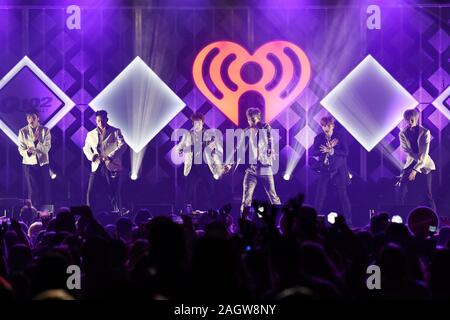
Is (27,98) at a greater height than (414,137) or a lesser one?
greater

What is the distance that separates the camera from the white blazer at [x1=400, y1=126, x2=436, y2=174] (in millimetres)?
14078

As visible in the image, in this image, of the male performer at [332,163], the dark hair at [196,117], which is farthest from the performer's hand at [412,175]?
the dark hair at [196,117]

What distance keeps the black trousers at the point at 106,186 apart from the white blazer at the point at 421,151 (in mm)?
5601

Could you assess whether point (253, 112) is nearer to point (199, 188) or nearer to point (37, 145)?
point (199, 188)

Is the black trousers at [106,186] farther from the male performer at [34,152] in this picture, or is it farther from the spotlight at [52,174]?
the spotlight at [52,174]

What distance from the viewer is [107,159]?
14711mm

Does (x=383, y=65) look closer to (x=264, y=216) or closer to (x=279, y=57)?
(x=279, y=57)

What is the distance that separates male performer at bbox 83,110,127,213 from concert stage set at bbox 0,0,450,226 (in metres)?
1.08

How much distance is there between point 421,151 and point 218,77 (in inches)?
181

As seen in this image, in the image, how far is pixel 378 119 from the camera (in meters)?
16.2

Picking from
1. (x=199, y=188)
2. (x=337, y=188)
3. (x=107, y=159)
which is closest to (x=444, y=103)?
(x=337, y=188)

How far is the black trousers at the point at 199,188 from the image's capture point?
48.5 ft
